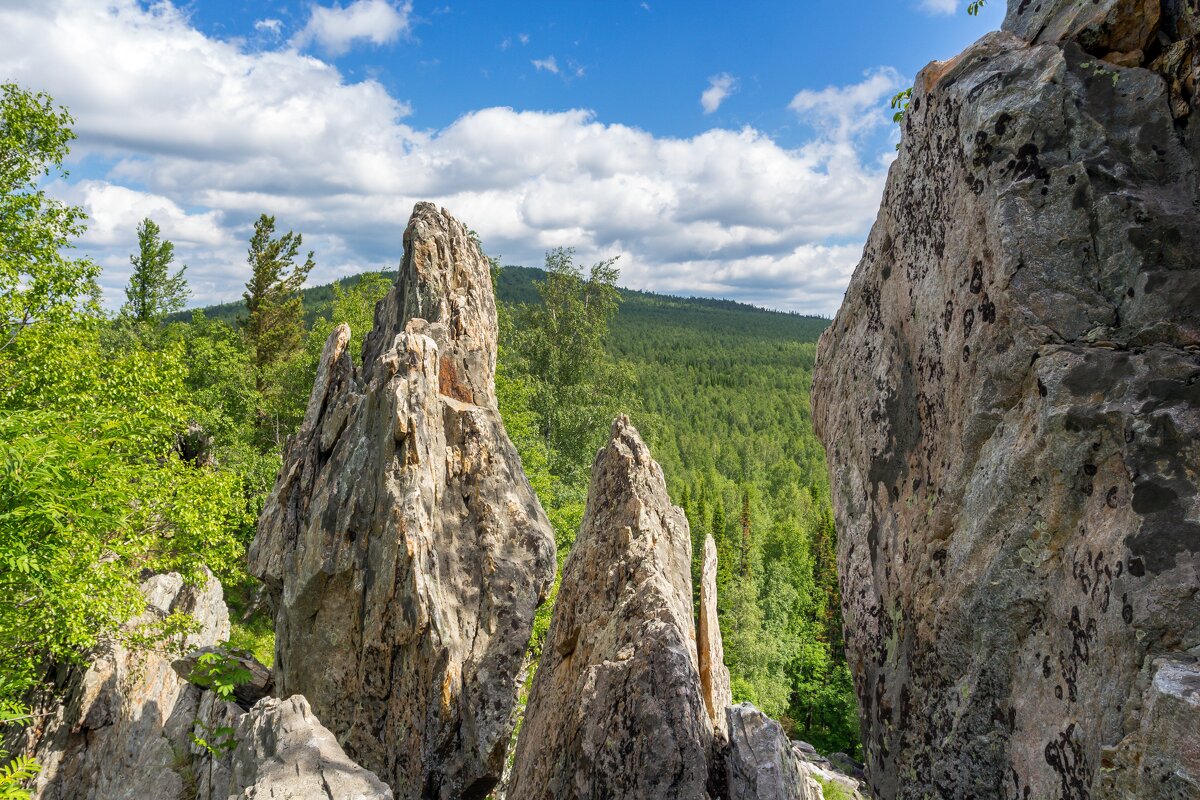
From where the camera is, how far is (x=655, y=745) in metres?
7.89

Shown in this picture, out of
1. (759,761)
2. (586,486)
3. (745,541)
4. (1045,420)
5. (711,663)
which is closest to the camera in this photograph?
(1045,420)

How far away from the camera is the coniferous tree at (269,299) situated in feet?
152

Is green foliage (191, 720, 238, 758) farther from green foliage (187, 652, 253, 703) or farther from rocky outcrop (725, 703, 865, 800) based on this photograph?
rocky outcrop (725, 703, 865, 800)

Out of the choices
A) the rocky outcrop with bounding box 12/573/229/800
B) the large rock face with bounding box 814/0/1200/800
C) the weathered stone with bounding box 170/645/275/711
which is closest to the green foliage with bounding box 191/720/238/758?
the weathered stone with bounding box 170/645/275/711

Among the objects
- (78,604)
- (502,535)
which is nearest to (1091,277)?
(502,535)

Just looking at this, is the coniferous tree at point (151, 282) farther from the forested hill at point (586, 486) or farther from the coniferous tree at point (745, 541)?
the coniferous tree at point (745, 541)

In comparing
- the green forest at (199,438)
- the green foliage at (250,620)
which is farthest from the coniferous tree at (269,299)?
the green foliage at (250,620)

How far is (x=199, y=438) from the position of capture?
38.4 meters

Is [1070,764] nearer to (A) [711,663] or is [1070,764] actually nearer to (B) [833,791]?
(A) [711,663]

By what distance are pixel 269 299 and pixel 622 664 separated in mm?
46220

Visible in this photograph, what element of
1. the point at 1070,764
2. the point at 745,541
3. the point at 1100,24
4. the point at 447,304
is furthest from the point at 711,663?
the point at 745,541

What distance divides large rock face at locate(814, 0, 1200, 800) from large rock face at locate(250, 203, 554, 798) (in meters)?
7.94

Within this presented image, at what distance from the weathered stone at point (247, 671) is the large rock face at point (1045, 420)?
43.3 feet

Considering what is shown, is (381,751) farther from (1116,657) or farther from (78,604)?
(1116,657)
